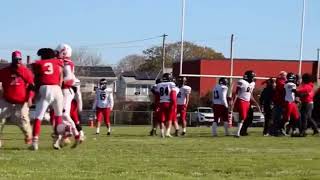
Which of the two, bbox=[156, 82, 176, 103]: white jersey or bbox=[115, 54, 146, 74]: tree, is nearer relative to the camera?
bbox=[156, 82, 176, 103]: white jersey

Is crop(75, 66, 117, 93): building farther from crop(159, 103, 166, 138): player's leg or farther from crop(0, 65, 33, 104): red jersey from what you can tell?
crop(0, 65, 33, 104): red jersey

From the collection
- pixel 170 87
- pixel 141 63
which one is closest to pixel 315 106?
pixel 170 87

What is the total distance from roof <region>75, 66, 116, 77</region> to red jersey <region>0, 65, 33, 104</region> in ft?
309

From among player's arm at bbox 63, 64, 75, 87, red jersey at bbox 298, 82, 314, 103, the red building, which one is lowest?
red jersey at bbox 298, 82, 314, 103

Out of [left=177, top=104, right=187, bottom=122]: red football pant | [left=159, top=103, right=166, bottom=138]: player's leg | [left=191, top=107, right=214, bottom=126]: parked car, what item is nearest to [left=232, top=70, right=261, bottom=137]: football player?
[left=159, top=103, right=166, bottom=138]: player's leg

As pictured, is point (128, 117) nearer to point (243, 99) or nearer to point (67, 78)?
point (243, 99)

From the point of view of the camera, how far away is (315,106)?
22984mm

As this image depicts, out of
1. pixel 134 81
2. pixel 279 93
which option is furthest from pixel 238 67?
pixel 279 93

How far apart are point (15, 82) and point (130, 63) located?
396ft

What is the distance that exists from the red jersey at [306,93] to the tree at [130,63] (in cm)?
10619

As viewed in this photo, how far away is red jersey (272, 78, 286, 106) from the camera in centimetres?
2128

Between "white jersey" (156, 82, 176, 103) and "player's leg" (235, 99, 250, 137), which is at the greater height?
"white jersey" (156, 82, 176, 103)

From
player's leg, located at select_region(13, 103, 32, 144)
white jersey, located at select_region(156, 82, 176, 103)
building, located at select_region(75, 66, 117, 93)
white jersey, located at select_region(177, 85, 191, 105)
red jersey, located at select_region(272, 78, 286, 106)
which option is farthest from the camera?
building, located at select_region(75, 66, 117, 93)

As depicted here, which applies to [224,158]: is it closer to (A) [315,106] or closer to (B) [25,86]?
(B) [25,86]
